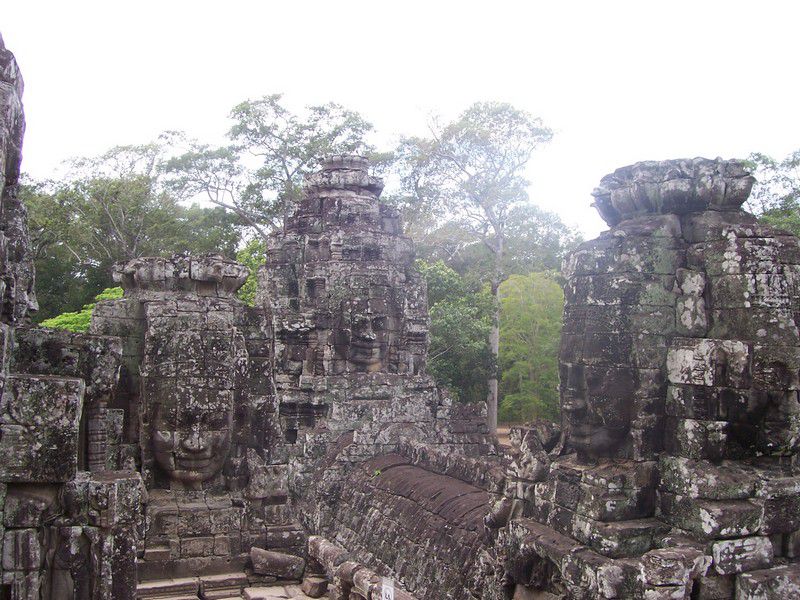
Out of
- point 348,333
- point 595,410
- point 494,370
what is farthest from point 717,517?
point 494,370

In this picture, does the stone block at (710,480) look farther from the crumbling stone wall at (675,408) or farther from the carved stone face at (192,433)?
the carved stone face at (192,433)

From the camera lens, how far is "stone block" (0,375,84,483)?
4.23m

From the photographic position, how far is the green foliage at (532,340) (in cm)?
2382

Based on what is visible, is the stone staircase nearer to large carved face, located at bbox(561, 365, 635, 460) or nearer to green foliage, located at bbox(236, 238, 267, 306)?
large carved face, located at bbox(561, 365, 635, 460)

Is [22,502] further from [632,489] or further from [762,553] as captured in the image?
[762,553]

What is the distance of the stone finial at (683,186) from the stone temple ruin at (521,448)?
0.6 inches

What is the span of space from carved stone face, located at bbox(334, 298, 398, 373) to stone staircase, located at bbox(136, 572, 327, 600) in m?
5.50

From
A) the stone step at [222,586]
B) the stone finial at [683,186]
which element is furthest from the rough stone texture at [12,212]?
the stone finial at [683,186]

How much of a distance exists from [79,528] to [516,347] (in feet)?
69.2

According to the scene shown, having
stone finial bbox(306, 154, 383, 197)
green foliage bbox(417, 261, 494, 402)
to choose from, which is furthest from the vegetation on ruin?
stone finial bbox(306, 154, 383, 197)

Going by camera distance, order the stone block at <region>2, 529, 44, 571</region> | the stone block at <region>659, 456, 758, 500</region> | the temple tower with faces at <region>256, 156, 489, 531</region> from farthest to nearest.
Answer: the temple tower with faces at <region>256, 156, 489, 531</region> → the stone block at <region>659, 456, 758, 500</region> → the stone block at <region>2, 529, 44, 571</region>

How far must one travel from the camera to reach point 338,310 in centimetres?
1331

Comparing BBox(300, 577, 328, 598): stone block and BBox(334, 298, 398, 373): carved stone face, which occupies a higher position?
BBox(334, 298, 398, 373): carved stone face

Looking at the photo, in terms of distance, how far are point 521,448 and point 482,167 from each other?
24.8m
